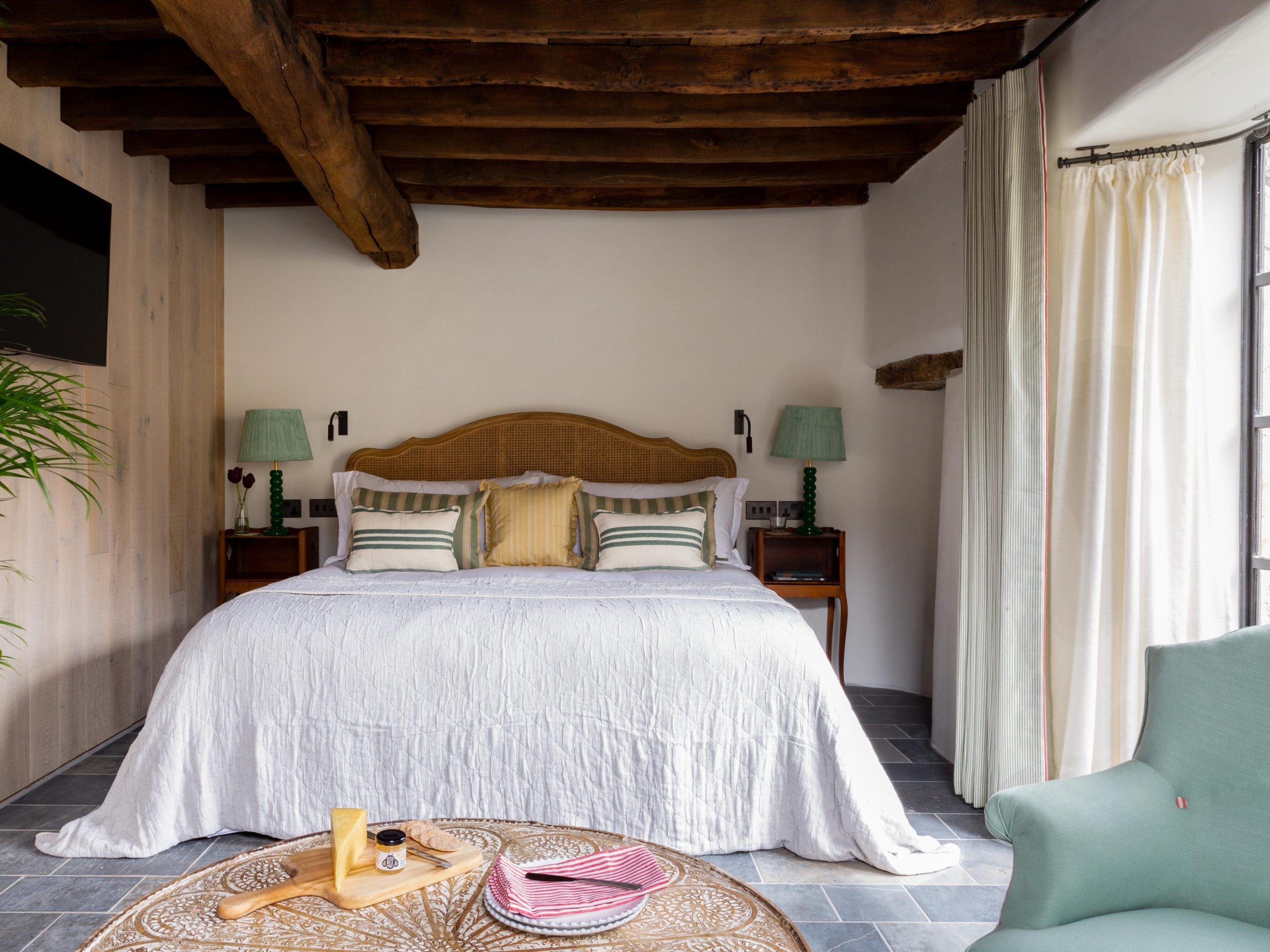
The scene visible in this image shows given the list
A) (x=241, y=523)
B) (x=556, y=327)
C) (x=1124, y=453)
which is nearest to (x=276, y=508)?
(x=241, y=523)

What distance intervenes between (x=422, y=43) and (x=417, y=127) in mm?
719

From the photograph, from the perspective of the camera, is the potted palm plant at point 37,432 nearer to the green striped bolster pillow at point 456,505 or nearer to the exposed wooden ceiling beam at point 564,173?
the green striped bolster pillow at point 456,505

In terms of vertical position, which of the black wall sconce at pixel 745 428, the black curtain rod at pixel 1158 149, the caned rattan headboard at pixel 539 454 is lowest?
the caned rattan headboard at pixel 539 454

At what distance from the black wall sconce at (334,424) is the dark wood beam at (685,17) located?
229 centimetres

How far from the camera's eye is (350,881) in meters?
1.46

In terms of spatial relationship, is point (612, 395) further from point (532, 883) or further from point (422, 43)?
point (532, 883)

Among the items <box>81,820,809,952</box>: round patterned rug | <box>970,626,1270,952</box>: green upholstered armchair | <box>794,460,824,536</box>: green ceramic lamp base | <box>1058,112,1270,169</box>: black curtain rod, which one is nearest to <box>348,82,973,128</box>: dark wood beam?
<box>1058,112,1270,169</box>: black curtain rod

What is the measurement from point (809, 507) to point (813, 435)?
387 millimetres

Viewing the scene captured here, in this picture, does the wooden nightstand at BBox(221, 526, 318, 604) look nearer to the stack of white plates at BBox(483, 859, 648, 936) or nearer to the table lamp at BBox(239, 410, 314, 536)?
the table lamp at BBox(239, 410, 314, 536)

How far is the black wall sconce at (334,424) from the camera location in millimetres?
4496

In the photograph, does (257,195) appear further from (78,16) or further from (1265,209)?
(1265,209)

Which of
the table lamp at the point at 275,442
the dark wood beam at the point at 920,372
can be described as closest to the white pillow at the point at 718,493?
the dark wood beam at the point at 920,372

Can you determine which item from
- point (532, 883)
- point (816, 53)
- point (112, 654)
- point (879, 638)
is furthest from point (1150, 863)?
point (112, 654)

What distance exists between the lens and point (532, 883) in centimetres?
142
